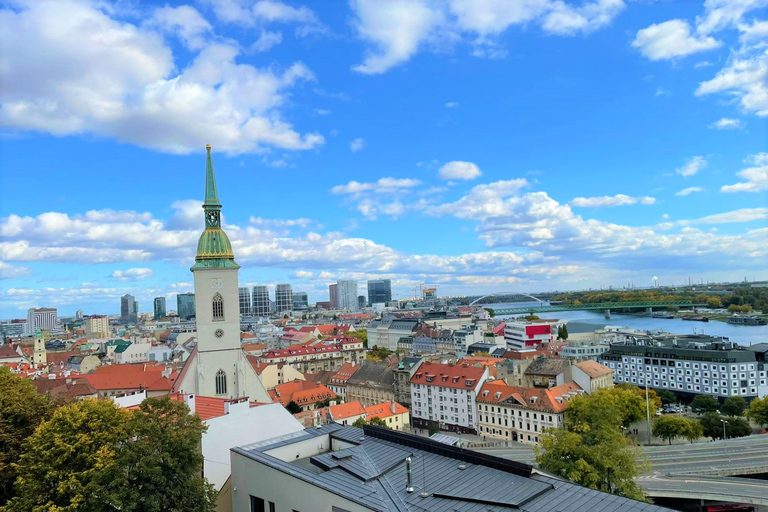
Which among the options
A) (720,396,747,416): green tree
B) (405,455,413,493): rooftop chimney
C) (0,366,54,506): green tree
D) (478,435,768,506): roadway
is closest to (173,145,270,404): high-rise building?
(0,366,54,506): green tree

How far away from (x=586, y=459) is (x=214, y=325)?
22726 millimetres

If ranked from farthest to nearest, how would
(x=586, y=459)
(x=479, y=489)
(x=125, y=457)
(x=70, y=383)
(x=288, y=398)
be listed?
(x=288, y=398)
(x=70, y=383)
(x=586, y=459)
(x=125, y=457)
(x=479, y=489)

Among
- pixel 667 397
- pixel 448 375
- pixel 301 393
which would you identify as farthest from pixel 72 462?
pixel 667 397

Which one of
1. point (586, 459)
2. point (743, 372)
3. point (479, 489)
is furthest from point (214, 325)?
point (743, 372)

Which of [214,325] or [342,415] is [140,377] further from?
[214,325]

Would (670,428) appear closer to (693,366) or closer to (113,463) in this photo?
(693,366)

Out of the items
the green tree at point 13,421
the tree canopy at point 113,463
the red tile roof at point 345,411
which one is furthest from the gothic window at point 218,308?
the tree canopy at point 113,463

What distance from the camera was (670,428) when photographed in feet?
147

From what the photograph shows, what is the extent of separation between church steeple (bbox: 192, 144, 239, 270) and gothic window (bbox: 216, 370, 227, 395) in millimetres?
6860

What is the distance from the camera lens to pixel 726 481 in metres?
31.7

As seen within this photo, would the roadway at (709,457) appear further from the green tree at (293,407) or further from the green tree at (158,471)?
the green tree at (158,471)

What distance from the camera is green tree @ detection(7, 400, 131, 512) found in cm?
1469

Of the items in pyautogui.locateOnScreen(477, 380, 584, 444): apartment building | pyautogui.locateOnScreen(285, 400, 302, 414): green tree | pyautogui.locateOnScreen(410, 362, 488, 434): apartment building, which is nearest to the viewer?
pyautogui.locateOnScreen(477, 380, 584, 444): apartment building

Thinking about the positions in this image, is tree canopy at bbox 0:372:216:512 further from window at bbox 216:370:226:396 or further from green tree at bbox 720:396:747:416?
green tree at bbox 720:396:747:416
